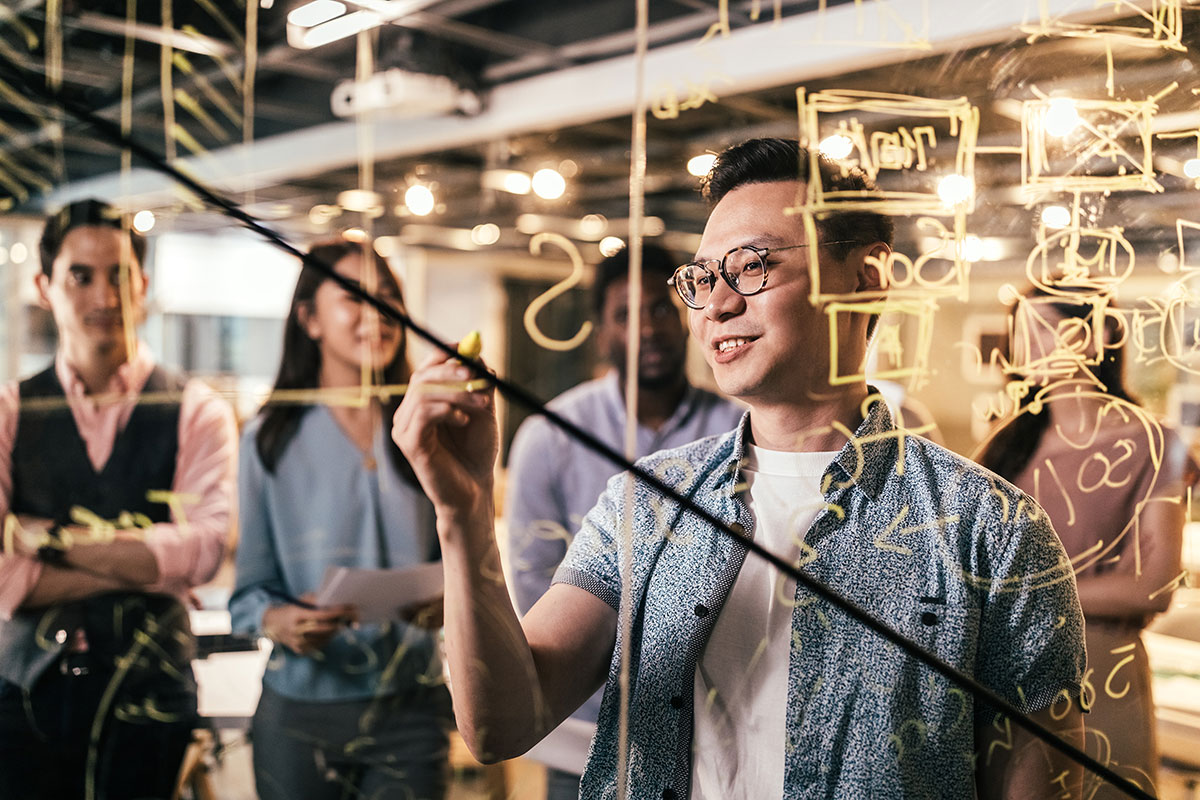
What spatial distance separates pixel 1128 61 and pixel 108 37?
1358mm

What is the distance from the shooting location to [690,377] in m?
1.15

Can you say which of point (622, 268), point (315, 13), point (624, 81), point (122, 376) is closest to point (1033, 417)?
point (622, 268)

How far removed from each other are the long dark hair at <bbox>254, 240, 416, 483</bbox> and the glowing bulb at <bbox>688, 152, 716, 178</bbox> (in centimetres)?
44

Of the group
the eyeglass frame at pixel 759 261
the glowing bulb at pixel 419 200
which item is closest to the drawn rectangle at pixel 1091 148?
the eyeglass frame at pixel 759 261

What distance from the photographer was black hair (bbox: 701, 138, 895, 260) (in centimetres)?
103

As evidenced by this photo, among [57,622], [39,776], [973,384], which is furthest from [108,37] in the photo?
[973,384]

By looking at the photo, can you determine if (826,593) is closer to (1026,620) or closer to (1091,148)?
(1026,620)

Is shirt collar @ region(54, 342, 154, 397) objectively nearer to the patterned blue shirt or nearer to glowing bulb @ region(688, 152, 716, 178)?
the patterned blue shirt

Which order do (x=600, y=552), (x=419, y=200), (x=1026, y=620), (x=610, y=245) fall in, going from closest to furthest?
(x=1026, y=620), (x=600, y=552), (x=610, y=245), (x=419, y=200)

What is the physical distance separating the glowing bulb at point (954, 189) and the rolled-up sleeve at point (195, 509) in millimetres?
991

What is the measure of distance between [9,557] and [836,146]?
1256 mm

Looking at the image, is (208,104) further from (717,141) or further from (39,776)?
(39,776)

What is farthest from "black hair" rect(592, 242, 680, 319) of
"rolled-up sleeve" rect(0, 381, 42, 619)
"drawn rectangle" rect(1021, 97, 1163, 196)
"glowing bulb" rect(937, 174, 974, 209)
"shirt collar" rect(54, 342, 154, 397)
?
"rolled-up sleeve" rect(0, 381, 42, 619)

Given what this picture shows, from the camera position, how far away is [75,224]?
4.34 feet
